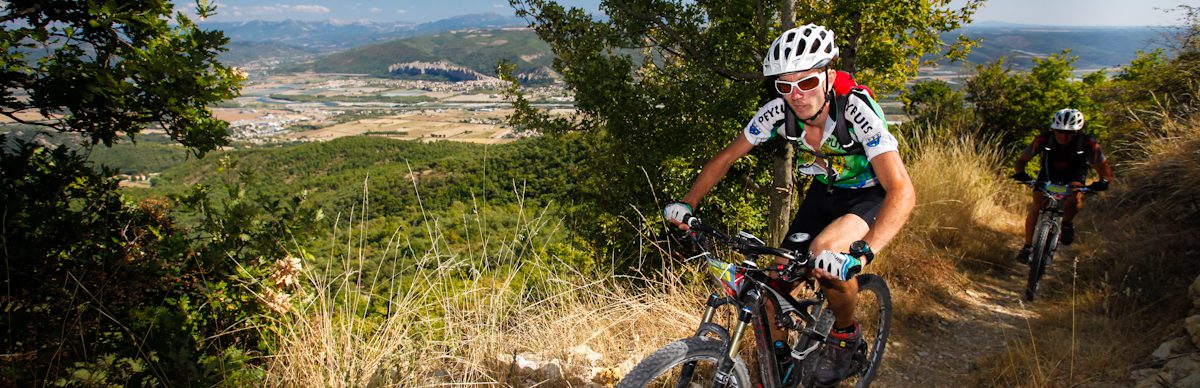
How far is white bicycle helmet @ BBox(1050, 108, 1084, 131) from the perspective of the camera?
4.96 meters

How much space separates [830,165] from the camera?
2939 millimetres

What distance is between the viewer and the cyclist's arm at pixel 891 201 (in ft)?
7.50

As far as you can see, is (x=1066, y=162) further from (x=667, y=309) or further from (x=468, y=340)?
(x=468, y=340)

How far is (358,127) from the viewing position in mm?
101062

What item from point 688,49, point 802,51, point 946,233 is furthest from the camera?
point 946,233

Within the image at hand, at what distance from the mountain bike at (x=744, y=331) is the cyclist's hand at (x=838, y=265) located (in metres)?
0.07

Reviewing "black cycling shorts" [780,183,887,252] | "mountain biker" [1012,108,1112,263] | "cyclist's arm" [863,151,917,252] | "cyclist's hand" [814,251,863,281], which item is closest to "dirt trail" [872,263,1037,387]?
"mountain biker" [1012,108,1112,263]

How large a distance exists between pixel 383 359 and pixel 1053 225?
5.74 meters

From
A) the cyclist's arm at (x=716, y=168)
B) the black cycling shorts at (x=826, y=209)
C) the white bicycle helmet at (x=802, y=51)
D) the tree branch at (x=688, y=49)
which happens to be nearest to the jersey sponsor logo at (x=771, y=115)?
the cyclist's arm at (x=716, y=168)

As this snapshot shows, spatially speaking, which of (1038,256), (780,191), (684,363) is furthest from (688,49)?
(684,363)

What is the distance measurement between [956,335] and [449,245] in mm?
4073

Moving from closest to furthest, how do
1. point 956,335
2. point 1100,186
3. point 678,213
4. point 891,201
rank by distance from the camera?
point 891,201 → point 678,213 → point 956,335 → point 1100,186

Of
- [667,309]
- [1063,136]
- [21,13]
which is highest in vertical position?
[21,13]

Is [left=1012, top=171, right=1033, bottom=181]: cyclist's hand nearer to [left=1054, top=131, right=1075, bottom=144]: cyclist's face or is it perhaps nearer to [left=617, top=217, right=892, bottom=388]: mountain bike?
[left=1054, top=131, right=1075, bottom=144]: cyclist's face
